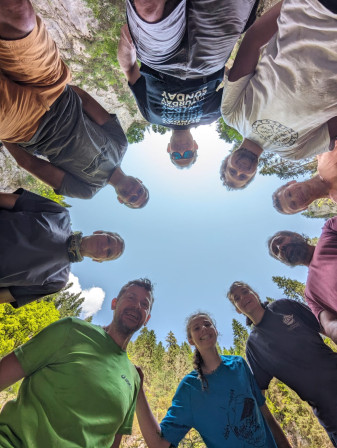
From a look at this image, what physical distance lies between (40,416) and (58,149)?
11.1 feet

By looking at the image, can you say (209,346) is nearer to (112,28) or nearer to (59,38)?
(112,28)

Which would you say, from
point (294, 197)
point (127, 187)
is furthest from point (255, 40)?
point (127, 187)

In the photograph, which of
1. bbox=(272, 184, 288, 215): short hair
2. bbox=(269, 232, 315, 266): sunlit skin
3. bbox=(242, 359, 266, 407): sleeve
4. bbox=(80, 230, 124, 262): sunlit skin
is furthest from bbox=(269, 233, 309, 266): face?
bbox=(80, 230, 124, 262): sunlit skin

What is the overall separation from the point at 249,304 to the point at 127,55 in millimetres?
4846

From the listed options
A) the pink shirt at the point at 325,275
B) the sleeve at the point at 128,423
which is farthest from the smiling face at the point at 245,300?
the sleeve at the point at 128,423

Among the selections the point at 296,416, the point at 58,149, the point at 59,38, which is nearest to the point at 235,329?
the point at 296,416

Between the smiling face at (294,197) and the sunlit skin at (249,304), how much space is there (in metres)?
1.92

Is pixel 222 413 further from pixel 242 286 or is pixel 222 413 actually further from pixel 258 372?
pixel 242 286

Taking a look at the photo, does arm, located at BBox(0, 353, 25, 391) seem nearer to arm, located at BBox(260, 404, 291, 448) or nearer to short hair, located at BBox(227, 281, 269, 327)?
A: arm, located at BBox(260, 404, 291, 448)

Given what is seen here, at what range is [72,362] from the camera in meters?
2.55

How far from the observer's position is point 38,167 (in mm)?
3621

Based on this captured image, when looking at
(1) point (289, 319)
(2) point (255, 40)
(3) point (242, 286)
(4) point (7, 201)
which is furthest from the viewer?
(3) point (242, 286)

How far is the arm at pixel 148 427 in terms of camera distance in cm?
289

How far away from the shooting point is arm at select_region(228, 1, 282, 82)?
250 cm
